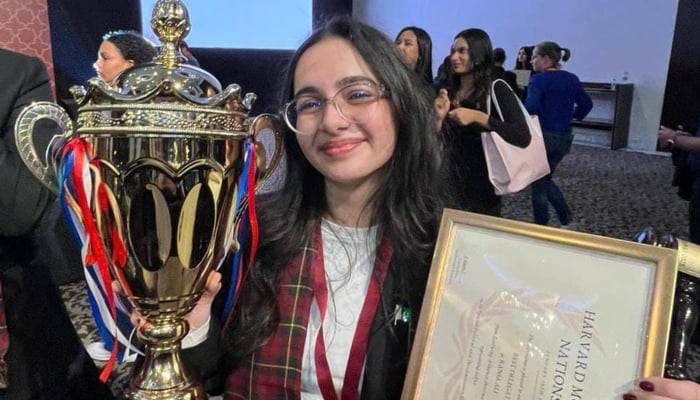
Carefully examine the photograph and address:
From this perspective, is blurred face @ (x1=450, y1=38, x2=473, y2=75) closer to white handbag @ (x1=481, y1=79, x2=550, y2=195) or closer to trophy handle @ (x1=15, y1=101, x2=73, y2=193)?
white handbag @ (x1=481, y1=79, x2=550, y2=195)

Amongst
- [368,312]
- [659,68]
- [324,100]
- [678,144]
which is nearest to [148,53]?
[324,100]

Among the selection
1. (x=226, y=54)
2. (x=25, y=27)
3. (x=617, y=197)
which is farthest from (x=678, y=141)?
(x=226, y=54)

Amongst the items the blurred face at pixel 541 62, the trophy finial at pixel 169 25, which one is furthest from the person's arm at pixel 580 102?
the trophy finial at pixel 169 25

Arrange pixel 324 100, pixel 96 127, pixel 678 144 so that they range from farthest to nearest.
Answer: pixel 678 144
pixel 324 100
pixel 96 127

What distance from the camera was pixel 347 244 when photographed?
91 cm

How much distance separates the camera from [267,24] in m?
5.78

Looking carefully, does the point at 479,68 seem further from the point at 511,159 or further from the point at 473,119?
the point at 511,159

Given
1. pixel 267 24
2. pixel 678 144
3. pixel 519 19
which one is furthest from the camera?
pixel 519 19

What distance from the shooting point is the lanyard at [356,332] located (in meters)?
0.81

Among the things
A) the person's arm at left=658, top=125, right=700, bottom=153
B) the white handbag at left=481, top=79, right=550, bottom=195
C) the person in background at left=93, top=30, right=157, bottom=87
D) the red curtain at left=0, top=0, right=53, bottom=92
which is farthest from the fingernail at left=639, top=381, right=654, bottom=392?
the red curtain at left=0, top=0, right=53, bottom=92

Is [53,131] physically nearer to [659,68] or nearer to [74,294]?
[74,294]

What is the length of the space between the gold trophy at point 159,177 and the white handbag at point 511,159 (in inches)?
56.7

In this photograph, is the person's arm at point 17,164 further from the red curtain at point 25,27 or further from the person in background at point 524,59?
the person in background at point 524,59

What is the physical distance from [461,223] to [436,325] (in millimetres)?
118
